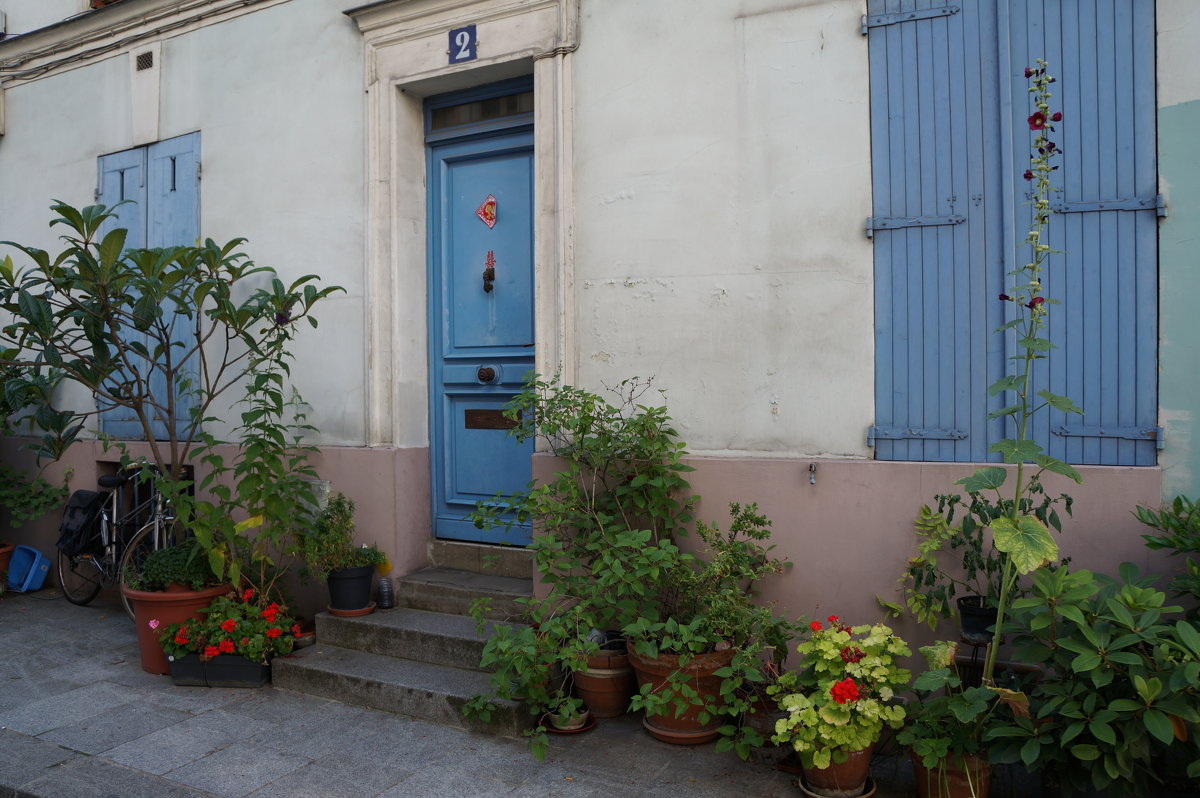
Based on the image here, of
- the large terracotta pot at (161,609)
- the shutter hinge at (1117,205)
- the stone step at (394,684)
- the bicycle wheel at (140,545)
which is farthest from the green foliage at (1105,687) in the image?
the bicycle wheel at (140,545)

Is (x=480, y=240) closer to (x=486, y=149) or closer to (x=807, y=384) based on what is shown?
(x=486, y=149)

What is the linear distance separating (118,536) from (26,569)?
4.24ft

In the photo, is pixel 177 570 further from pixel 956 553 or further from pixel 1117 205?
pixel 1117 205

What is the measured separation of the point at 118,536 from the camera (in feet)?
21.2

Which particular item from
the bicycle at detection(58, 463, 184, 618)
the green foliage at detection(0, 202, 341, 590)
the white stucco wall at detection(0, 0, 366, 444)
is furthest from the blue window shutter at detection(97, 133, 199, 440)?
the green foliage at detection(0, 202, 341, 590)

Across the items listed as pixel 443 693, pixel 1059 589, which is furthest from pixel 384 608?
pixel 1059 589

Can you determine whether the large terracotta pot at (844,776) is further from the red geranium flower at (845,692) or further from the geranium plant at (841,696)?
the red geranium flower at (845,692)

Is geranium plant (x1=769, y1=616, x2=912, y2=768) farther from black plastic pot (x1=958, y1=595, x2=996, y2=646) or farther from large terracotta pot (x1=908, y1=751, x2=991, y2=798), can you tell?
black plastic pot (x1=958, y1=595, x2=996, y2=646)

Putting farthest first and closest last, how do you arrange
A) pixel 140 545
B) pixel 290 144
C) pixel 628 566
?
pixel 140 545, pixel 290 144, pixel 628 566

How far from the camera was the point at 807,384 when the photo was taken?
13.8ft

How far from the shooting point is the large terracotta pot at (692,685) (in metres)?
3.83

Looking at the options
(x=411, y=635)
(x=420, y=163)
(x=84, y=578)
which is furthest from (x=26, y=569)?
(x=420, y=163)

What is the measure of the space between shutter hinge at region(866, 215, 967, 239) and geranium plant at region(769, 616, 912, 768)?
177cm

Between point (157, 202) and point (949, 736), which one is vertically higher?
point (157, 202)
